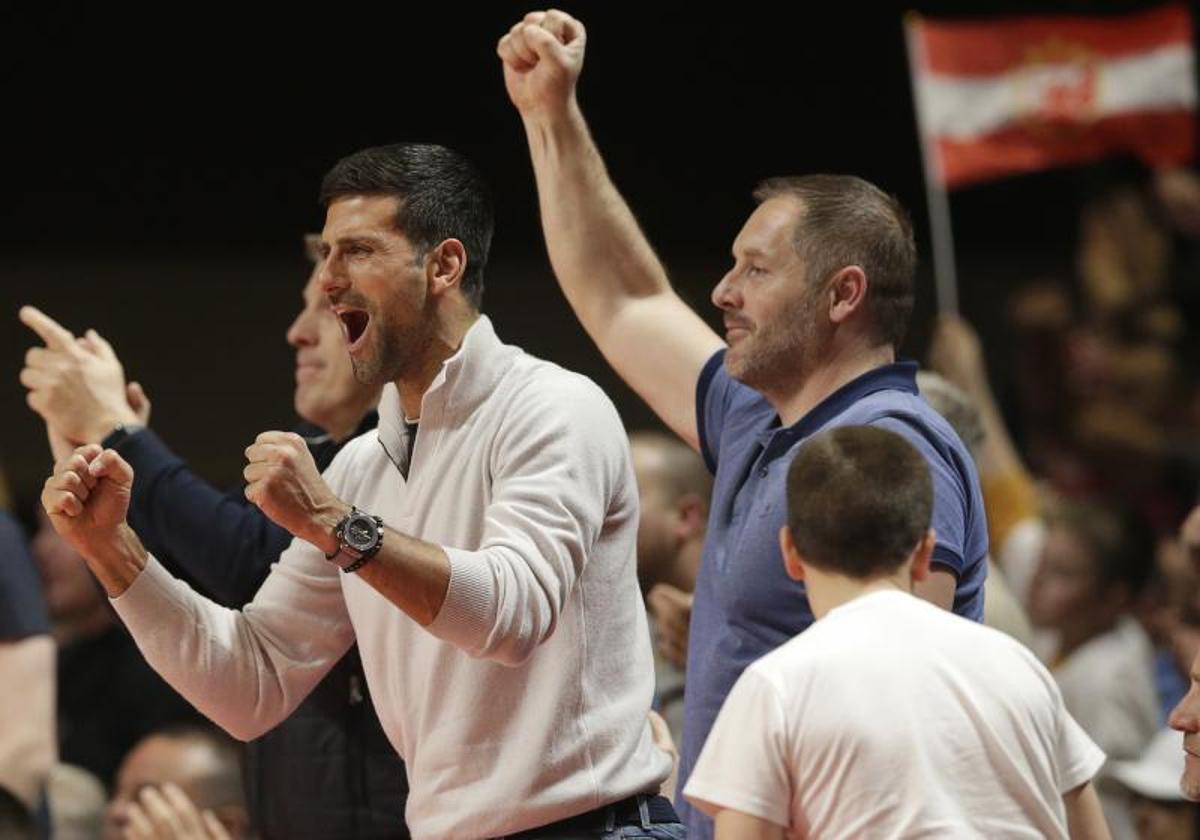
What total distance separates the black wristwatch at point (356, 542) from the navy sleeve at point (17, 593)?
4.51ft

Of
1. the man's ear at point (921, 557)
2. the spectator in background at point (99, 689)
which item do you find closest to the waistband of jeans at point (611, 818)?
the man's ear at point (921, 557)

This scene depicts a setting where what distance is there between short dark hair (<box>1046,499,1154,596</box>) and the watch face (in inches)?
163

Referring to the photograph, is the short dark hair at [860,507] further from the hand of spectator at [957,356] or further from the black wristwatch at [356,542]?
the hand of spectator at [957,356]

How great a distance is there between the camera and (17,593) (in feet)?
13.4

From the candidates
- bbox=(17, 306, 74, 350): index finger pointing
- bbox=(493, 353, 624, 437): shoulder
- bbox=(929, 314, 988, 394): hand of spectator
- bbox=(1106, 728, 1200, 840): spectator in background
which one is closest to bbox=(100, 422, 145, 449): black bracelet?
bbox=(17, 306, 74, 350): index finger pointing

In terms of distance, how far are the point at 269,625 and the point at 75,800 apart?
6.70 ft

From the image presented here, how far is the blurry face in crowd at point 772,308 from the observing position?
11.1ft

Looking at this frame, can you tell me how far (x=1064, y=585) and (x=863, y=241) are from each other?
11.2 ft

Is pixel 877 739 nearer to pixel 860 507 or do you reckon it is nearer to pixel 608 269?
pixel 860 507

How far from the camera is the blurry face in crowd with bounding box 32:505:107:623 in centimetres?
614

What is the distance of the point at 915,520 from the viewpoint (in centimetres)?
283

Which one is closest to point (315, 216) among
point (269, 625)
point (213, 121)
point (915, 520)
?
point (213, 121)

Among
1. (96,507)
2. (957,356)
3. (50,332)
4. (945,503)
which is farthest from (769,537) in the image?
(957,356)

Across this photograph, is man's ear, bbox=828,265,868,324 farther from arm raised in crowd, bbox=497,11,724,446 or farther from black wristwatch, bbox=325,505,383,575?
black wristwatch, bbox=325,505,383,575
